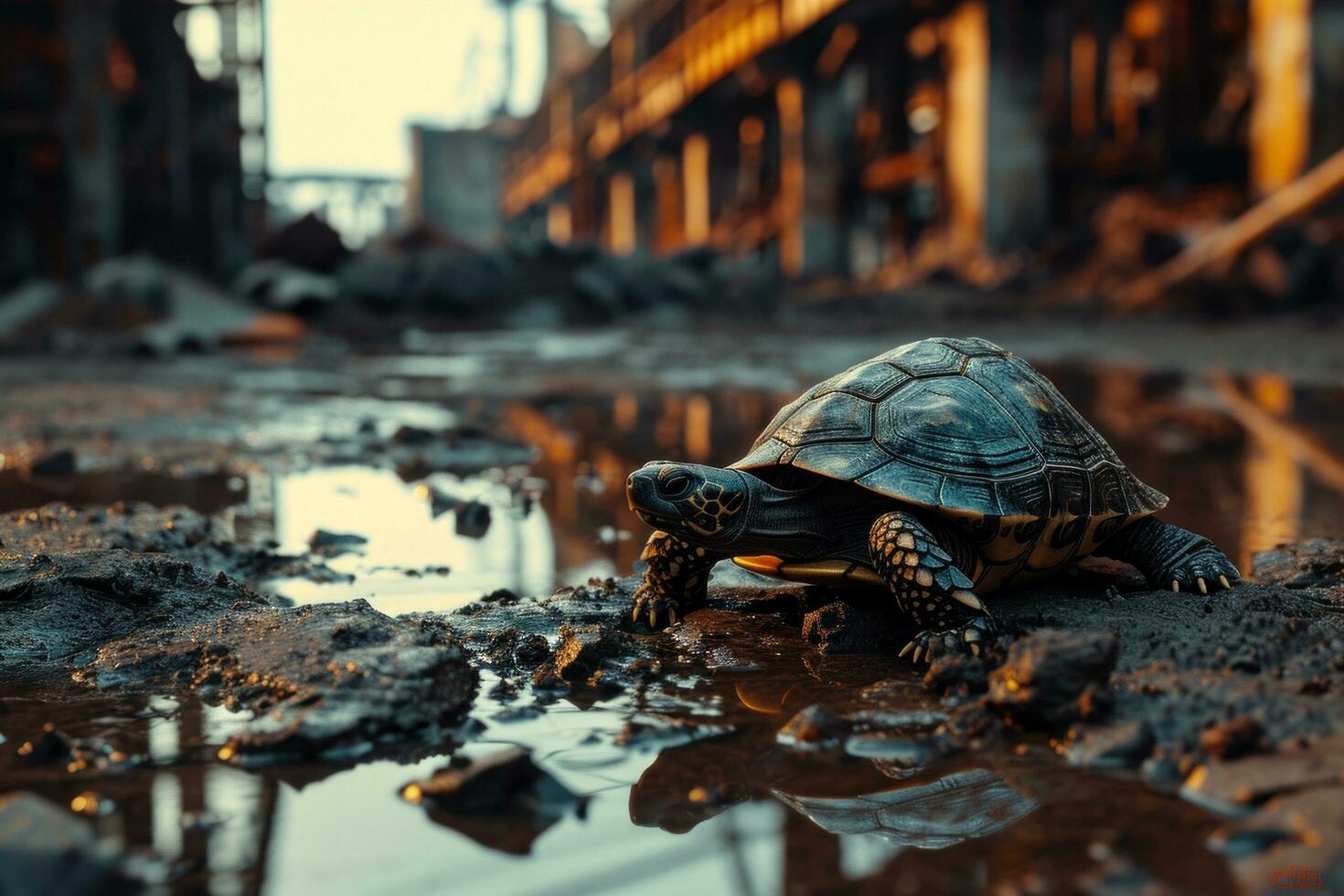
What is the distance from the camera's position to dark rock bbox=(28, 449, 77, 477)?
511 cm

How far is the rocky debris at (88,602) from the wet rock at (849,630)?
4.58 feet

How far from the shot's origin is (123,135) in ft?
67.5

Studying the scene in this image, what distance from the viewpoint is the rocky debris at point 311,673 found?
2096 millimetres

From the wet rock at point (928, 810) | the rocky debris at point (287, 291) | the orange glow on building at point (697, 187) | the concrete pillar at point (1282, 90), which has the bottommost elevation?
the wet rock at point (928, 810)

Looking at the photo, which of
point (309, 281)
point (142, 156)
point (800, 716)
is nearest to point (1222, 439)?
point (800, 716)

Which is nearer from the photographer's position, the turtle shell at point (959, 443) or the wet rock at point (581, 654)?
the wet rock at point (581, 654)

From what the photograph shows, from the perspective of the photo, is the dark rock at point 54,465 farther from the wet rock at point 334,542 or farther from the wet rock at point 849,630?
the wet rock at point 849,630

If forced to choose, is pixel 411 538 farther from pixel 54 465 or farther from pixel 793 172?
pixel 793 172

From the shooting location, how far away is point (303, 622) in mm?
2531

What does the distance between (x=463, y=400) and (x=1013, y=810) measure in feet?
22.5

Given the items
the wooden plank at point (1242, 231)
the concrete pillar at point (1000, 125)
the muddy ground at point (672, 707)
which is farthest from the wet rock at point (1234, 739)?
the concrete pillar at point (1000, 125)

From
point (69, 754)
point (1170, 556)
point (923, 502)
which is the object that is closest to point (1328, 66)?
point (1170, 556)

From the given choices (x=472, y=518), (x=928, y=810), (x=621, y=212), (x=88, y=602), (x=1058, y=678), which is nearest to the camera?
(x=928, y=810)

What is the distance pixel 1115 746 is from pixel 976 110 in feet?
53.9
